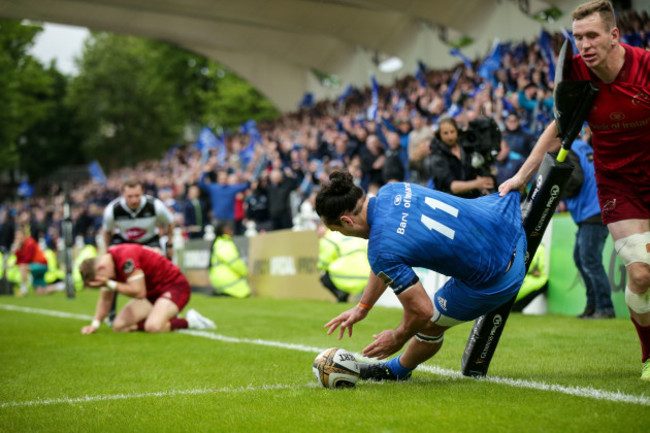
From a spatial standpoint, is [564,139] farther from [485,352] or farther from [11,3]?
[11,3]

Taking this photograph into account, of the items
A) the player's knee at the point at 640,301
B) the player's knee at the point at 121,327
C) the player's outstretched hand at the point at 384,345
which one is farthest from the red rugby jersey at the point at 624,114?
the player's knee at the point at 121,327

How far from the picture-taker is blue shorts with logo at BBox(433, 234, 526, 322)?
5152mm

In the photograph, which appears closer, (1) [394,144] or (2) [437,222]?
(2) [437,222]

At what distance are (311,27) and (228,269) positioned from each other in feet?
71.0

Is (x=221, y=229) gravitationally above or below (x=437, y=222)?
below

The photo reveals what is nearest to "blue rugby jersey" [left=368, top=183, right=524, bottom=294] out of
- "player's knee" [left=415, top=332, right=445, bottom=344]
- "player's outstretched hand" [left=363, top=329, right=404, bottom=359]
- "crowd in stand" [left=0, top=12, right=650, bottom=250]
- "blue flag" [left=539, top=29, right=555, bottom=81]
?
"player's outstretched hand" [left=363, top=329, right=404, bottom=359]

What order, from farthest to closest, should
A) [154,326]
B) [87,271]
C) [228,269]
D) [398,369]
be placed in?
[228,269]
[154,326]
[87,271]
[398,369]

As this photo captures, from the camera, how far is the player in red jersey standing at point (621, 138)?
203 inches

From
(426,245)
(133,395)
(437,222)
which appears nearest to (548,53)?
(437,222)

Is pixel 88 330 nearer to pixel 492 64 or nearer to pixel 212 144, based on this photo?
pixel 492 64

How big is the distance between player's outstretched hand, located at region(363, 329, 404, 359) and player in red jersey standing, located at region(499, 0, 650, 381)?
4.15ft

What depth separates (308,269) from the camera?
612 inches

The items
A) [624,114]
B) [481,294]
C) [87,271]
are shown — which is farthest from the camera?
[87,271]

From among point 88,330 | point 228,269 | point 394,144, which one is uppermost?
point 394,144
